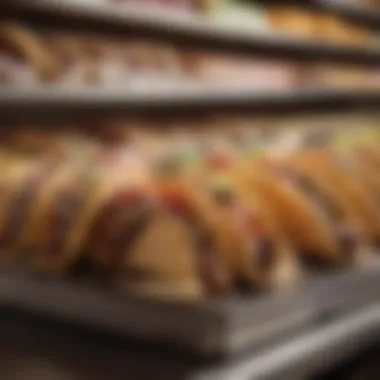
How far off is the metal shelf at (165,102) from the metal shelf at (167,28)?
8 centimetres

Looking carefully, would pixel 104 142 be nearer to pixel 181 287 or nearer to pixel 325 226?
pixel 325 226

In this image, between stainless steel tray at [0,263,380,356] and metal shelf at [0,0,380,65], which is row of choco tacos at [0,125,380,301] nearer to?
stainless steel tray at [0,263,380,356]

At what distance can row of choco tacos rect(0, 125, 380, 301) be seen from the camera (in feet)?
2.58

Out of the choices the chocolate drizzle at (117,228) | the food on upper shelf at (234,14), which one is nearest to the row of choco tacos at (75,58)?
the food on upper shelf at (234,14)

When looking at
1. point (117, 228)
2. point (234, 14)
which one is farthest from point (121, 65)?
point (117, 228)

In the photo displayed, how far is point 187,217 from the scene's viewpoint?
0.80m

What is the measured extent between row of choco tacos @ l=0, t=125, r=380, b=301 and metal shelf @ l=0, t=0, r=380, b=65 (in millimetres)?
184

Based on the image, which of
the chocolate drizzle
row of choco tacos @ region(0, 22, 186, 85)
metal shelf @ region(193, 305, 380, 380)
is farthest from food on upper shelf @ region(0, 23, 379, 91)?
metal shelf @ region(193, 305, 380, 380)

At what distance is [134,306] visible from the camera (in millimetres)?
768

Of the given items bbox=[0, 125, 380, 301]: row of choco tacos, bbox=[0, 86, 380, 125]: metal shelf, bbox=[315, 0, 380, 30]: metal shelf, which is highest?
bbox=[315, 0, 380, 30]: metal shelf

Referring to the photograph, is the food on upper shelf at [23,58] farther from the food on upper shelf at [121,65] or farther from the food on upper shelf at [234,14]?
the food on upper shelf at [234,14]

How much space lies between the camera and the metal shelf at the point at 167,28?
3.72ft

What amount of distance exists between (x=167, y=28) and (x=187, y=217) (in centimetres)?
58

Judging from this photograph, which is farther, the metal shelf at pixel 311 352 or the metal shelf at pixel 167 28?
the metal shelf at pixel 167 28
